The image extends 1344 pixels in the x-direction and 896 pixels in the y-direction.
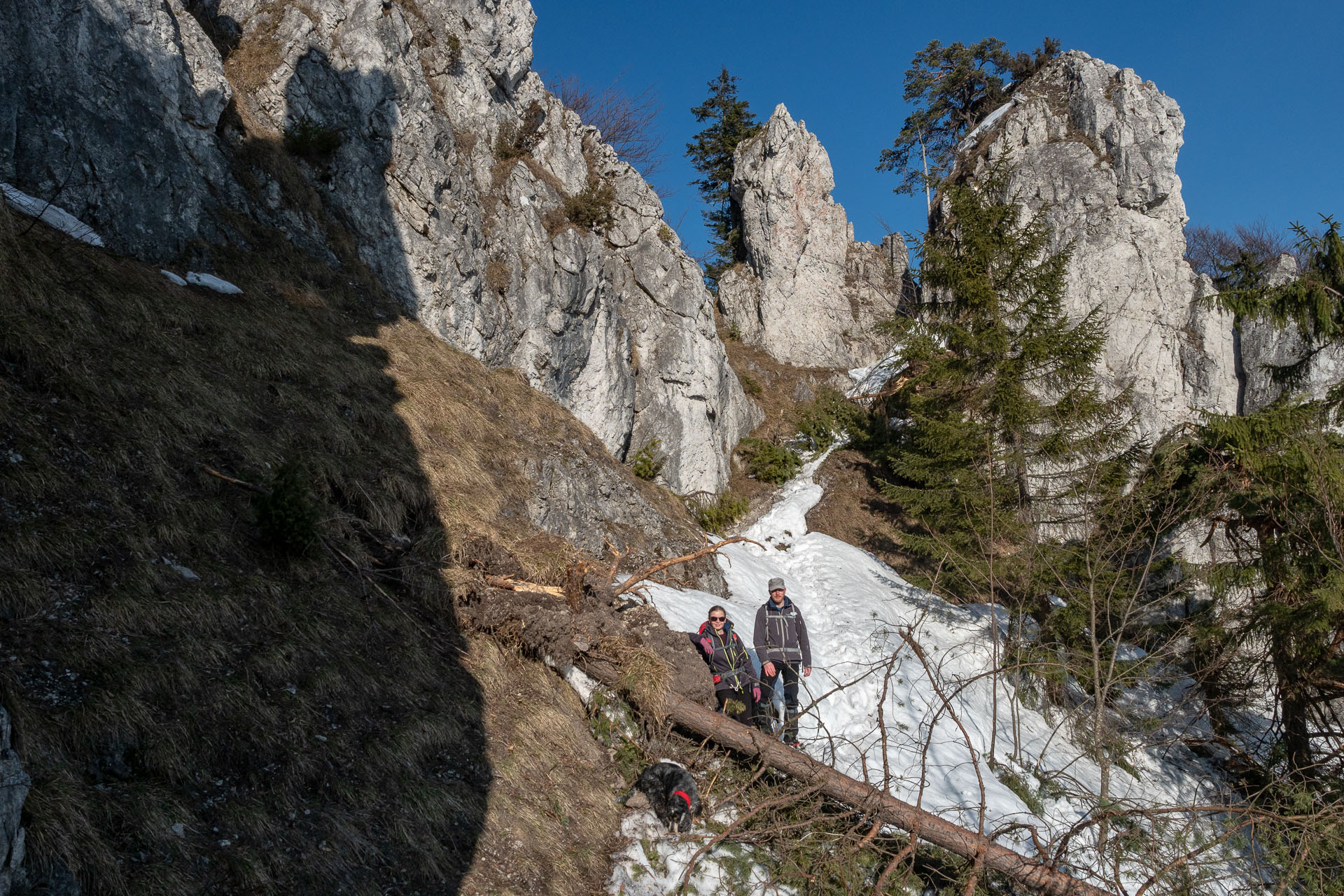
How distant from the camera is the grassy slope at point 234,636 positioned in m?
3.94

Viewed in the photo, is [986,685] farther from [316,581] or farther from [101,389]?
[101,389]

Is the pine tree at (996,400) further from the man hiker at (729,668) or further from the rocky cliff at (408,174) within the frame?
the rocky cliff at (408,174)

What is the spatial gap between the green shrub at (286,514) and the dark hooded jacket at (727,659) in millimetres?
4512

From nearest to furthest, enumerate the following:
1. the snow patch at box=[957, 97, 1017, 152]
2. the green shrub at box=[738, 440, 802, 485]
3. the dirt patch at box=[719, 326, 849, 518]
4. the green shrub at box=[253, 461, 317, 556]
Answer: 1. the green shrub at box=[253, 461, 317, 556]
2. the green shrub at box=[738, 440, 802, 485]
3. the dirt patch at box=[719, 326, 849, 518]
4. the snow patch at box=[957, 97, 1017, 152]

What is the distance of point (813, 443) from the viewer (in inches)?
890

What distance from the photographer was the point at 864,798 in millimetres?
5812

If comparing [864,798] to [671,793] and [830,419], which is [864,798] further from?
[830,419]

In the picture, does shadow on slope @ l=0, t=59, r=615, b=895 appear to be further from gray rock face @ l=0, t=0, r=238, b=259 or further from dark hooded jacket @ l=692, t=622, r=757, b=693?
dark hooded jacket @ l=692, t=622, r=757, b=693

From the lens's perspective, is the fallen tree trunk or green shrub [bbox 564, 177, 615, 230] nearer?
the fallen tree trunk

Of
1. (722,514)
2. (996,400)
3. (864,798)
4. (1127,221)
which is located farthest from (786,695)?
(1127,221)

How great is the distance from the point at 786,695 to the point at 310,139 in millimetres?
14187

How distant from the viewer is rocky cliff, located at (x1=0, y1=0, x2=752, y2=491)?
32.7ft

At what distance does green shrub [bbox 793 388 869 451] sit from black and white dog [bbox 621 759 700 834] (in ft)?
55.7

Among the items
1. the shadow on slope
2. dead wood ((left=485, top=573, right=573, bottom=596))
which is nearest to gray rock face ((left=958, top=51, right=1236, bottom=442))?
dead wood ((left=485, top=573, right=573, bottom=596))
